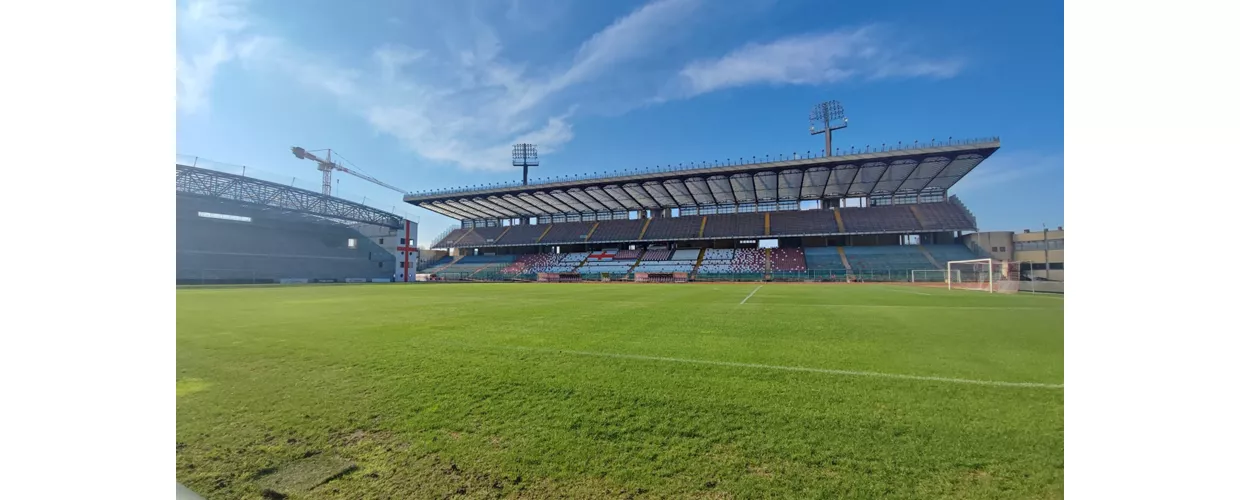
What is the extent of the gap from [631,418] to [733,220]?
27.3 metres

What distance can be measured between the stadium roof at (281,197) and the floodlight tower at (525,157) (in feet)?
65.2

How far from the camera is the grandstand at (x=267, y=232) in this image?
4.73m

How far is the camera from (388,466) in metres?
1.17

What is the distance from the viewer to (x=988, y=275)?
Answer: 10.5m

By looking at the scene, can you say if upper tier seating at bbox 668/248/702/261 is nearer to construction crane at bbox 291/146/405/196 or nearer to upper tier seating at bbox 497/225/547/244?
upper tier seating at bbox 497/225/547/244

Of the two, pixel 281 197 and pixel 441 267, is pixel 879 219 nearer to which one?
pixel 281 197

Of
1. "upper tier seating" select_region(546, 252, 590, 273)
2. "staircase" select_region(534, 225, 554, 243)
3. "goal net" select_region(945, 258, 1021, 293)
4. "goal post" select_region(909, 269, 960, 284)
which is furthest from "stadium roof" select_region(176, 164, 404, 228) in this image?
"goal post" select_region(909, 269, 960, 284)

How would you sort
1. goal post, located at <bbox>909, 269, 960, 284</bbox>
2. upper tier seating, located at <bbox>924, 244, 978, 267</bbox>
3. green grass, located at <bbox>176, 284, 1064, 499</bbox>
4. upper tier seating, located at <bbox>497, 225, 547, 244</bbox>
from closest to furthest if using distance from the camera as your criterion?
green grass, located at <bbox>176, 284, 1064, 499</bbox> → goal post, located at <bbox>909, 269, 960, 284</bbox> → upper tier seating, located at <bbox>924, 244, 978, 267</bbox> → upper tier seating, located at <bbox>497, 225, 547, 244</bbox>

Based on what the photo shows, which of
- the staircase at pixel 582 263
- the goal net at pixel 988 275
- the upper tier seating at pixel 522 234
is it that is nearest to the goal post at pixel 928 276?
the goal net at pixel 988 275

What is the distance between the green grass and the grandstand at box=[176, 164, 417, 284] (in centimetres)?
149

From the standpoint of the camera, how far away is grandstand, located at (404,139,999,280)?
67.4 feet

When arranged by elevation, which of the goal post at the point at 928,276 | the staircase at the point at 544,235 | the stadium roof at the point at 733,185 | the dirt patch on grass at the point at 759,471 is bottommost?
the goal post at the point at 928,276

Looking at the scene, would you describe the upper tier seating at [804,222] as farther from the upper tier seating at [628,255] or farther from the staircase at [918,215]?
the upper tier seating at [628,255]
